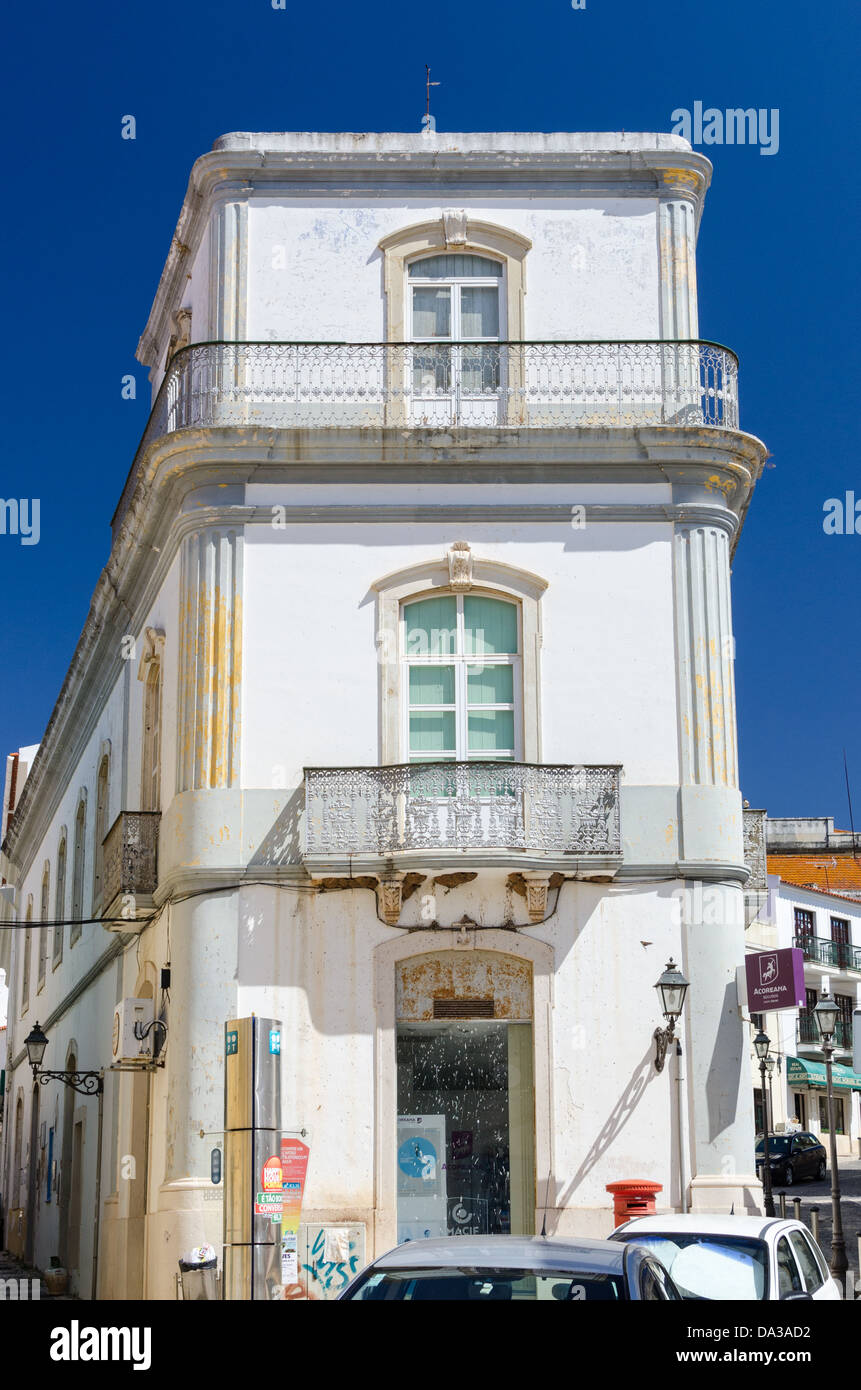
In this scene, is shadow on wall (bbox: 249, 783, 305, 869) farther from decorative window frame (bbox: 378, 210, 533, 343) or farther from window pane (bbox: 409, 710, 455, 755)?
decorative window frame (bbox: 378, 210, 533, 343)

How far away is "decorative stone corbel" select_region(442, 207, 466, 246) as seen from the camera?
65.9 ft

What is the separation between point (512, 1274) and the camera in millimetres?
7656

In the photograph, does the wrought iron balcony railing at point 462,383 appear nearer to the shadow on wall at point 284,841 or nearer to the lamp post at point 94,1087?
the shadow on wall at point 284,841

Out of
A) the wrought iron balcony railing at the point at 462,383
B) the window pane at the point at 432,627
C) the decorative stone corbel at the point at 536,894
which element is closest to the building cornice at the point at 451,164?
the wrought iron balcony railing at the point at 462,383

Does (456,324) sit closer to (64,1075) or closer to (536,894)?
(536,894)

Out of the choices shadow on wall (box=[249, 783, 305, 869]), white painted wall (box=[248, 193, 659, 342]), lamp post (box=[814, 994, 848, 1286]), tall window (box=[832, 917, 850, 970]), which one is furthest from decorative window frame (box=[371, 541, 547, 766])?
tall window (box=[832, 917, 850, 970])

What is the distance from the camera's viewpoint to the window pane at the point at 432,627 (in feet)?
62.3

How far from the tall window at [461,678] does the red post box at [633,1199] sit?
4538 millimetres

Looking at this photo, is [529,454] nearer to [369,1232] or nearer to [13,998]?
[369,1232]

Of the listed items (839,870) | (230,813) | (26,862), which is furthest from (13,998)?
(839,870)

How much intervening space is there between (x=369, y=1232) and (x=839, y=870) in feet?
151

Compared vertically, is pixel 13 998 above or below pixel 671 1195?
above

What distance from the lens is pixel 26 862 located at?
131 feet

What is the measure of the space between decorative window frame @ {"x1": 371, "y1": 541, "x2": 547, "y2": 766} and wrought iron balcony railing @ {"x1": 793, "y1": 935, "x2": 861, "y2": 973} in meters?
34.9
